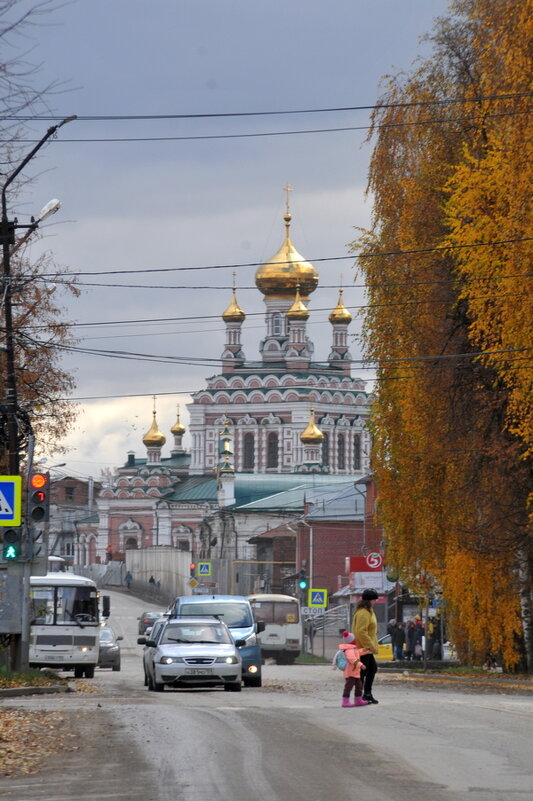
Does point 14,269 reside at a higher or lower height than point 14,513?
higher

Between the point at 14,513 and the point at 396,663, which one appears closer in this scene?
the point at 14,513

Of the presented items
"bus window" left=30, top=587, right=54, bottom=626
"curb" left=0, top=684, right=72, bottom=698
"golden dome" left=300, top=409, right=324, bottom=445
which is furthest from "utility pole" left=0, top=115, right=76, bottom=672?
"golden dome" left=300, top=409, right=324, bottom=445

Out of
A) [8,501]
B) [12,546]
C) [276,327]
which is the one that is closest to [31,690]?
[12,546]

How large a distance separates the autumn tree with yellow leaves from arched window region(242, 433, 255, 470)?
107569mm

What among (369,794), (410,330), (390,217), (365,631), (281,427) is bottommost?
(369,794)

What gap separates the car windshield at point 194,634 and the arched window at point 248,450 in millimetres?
114711

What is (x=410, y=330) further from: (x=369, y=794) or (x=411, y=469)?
(x=369, y=794)

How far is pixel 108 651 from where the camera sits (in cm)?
4412

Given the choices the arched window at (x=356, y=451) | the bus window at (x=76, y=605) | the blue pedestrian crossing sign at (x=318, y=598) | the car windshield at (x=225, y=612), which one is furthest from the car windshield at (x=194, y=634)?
the arched window at (x=356, y=451)

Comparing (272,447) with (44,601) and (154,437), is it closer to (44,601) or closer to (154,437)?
(154,437)

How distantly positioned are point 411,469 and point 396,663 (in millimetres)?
14252

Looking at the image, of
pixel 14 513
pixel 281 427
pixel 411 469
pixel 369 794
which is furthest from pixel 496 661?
pixel 281 427

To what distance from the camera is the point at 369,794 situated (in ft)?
34.9

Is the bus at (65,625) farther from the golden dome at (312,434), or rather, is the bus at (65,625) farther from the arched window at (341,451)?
the arched window at (341,451)
